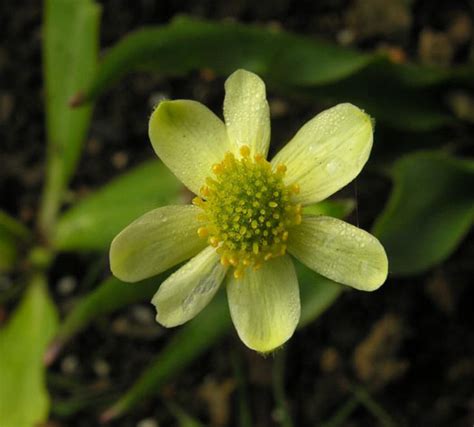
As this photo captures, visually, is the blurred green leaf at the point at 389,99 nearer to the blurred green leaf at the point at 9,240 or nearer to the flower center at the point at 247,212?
the flower center at the point at 247,212

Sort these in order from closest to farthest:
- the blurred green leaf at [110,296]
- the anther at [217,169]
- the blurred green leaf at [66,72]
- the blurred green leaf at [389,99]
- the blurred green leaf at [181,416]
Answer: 1. the anther at [217,169]
2. the blurred green leaf at [110,296]
3. the blurred green leaf at [389,99]
4. the blurred green leaf at [66,72]
5. the blurred green leaf at [181,416]

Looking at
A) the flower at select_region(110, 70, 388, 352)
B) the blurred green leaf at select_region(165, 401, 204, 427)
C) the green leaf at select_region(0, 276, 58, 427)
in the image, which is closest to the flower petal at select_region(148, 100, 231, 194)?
the flower at select_region(110, 70, 388, 352)

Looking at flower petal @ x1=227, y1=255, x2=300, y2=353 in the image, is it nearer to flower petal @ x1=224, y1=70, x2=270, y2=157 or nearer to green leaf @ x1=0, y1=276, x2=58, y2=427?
flower petal @ x1=224, y1=70, x2=270, y2=157

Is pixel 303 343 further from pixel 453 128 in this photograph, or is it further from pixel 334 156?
Answer: pixel 334 156

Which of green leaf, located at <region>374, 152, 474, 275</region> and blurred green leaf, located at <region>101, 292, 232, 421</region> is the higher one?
green leaf, located at <region>374, 152, 474, 275</region>

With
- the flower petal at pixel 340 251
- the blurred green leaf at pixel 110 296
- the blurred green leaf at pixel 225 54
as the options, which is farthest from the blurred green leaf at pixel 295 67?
the flower petal at pixel 340 251
